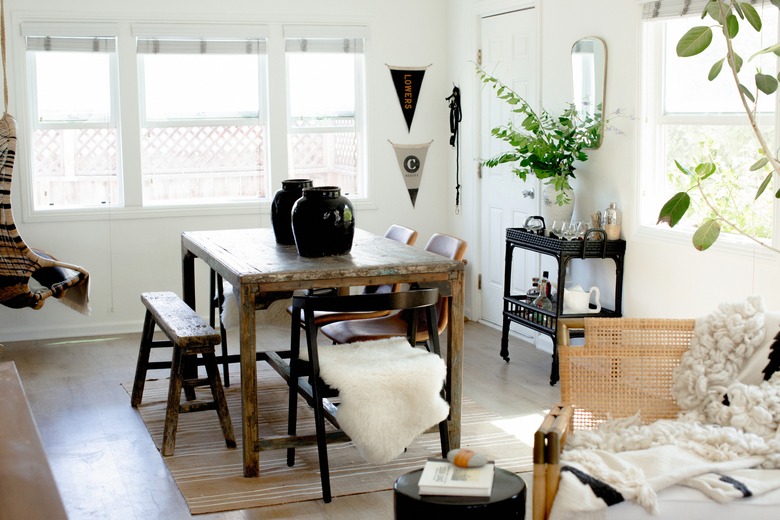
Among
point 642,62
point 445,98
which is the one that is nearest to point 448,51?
point 445,98

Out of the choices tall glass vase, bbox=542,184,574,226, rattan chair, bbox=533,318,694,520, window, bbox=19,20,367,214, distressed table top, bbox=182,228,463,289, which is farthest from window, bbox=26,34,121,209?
rattan chair, bbox=533,318,694,520

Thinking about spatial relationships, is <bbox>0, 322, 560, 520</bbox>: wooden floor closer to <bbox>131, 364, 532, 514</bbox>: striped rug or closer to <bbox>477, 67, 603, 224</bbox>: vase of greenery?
<bbox>131, 364, 532, 514</bbox>: striped rug

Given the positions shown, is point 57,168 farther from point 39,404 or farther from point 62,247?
point 39,404

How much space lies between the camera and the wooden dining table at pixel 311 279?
3627mm

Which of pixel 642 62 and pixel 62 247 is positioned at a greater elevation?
pixel 642 62

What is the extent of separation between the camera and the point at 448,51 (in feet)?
22.6

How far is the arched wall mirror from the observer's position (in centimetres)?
506

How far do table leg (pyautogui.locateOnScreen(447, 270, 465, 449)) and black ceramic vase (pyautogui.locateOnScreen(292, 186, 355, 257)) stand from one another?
531 millimetres

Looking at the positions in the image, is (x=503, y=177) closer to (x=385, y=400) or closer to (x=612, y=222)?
(x=612, y=222)

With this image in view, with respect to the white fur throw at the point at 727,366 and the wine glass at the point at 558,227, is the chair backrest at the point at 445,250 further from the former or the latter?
the white fur throw at the point at 727,366

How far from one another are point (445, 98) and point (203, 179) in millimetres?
1821

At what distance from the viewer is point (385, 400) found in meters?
3.40

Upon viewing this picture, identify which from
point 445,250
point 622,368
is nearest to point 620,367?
point 622,368

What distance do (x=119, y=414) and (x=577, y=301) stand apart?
2.37m
